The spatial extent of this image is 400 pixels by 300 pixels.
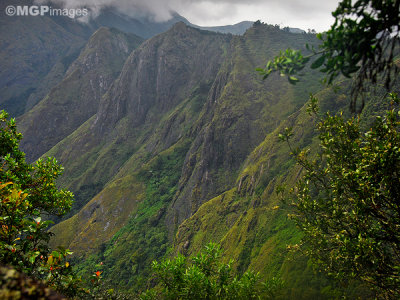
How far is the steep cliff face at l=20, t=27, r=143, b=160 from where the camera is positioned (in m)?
156

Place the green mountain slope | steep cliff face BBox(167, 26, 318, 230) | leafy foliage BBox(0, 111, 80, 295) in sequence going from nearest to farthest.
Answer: leafy foliage BBox(0, 111, 80, 295) → the green mountain slope → steep cliff face BBox(167, 26, 318, 230)

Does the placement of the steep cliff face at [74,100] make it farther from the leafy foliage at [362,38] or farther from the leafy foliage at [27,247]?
the leafy foliage at [362,38]

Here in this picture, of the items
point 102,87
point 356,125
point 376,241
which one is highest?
point 102,87

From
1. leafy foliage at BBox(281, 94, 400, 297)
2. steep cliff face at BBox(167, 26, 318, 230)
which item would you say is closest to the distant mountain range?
steep cliff face at BBox(167, 26, 318, 230)

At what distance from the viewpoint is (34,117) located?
Answer: 158 m

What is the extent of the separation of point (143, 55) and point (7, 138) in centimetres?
14706

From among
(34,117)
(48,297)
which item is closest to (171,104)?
(34,117)

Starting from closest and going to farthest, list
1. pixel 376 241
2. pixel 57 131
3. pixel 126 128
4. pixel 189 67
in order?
pixel 376 241 → pixel 126 128 → pixel 189 67 → pixel 57 131

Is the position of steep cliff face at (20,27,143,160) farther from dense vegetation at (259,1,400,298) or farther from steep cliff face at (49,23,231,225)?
dense vegetation at (259,1,400,298)

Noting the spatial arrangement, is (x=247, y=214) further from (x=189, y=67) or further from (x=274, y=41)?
(x=189, y=67)

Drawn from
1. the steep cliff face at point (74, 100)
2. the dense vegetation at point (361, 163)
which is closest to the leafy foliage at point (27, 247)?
the dense vegetation at point (361, 163)

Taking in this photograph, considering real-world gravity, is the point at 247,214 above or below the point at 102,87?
below

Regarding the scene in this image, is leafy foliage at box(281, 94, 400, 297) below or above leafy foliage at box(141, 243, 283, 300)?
above

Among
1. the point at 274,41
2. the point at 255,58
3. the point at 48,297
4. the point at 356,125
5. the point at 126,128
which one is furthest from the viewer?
the point at 126,128
